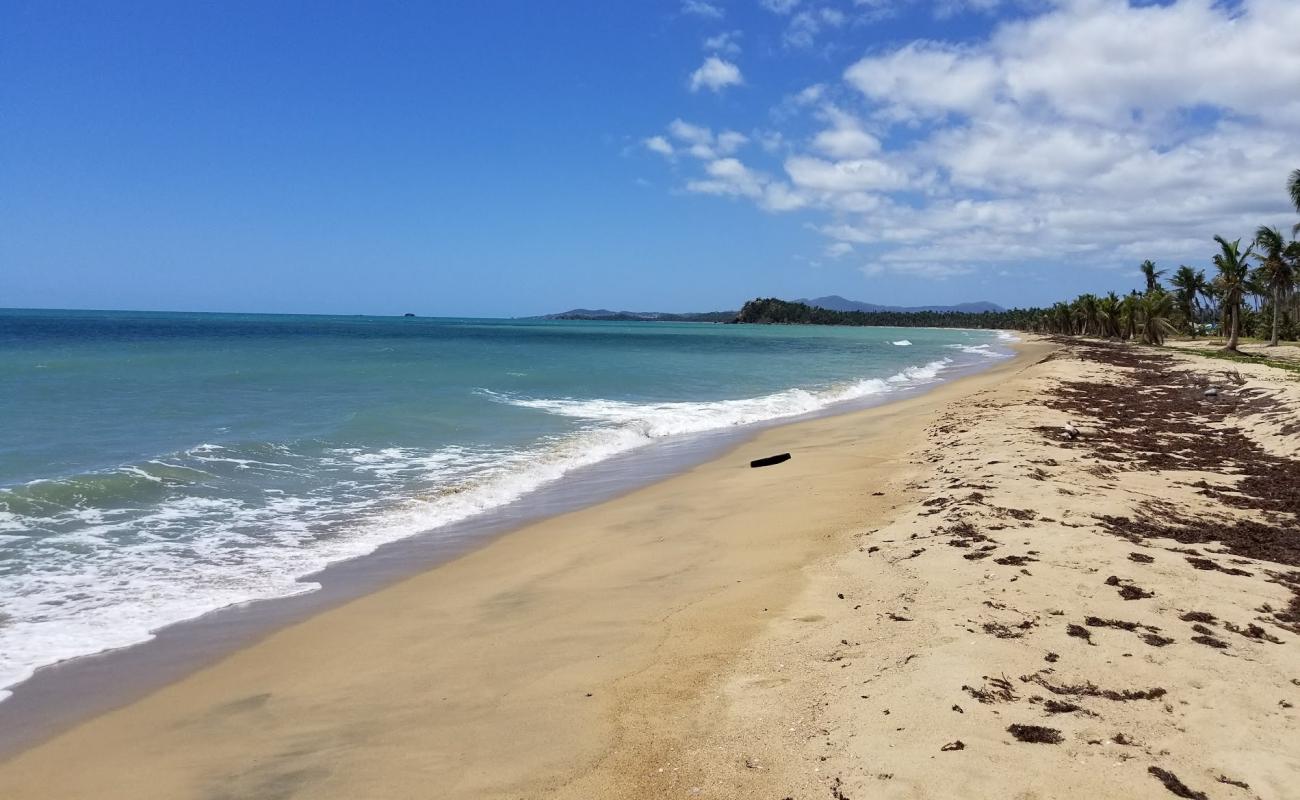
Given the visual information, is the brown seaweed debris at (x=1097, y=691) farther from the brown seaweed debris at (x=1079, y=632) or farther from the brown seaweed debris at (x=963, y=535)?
the brown seaweed debris at (x=963, y=535)

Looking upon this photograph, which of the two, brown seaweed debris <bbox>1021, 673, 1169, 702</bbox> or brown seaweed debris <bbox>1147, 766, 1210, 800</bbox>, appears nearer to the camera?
brown seaweed debris <bbox>1147, 766, 1210, 800</bbox>

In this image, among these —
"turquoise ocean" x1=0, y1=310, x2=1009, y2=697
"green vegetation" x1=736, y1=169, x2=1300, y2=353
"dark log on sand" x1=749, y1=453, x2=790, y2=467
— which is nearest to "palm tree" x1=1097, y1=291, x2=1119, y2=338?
"green vegetation" x1=736, y1=169, x2=1300, y2=353

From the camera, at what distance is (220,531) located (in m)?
9.77

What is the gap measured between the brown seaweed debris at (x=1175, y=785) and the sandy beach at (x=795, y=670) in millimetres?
12

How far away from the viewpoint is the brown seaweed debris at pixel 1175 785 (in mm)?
3404

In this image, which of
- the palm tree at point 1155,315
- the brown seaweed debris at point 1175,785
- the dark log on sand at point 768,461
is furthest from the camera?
the palm tree at point 1155,315

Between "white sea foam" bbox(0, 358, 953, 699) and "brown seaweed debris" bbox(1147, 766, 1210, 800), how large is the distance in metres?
7.65

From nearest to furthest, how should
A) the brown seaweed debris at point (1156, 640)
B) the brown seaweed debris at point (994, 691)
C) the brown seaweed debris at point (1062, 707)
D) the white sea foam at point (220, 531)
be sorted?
the brown seaweed debris at point (1062, 707) → the brown seaweed debris at point (994, 691) → the brown seaweed debris at point (1156, 640) → the white sea foam at point (220, 531)

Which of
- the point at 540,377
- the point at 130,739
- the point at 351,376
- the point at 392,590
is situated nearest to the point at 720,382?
the point at 540,377

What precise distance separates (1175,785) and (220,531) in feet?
Answer: 34.7

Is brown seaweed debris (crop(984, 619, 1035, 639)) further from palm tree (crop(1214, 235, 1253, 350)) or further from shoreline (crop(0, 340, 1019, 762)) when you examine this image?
palm tree (crop(1214, 235, 1253, 350))

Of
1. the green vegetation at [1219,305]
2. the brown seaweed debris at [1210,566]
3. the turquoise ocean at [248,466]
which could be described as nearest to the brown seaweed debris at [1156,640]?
the brown seaweed debris at [1210,566]

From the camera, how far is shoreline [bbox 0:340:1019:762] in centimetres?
533

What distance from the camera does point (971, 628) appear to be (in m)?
5.31
